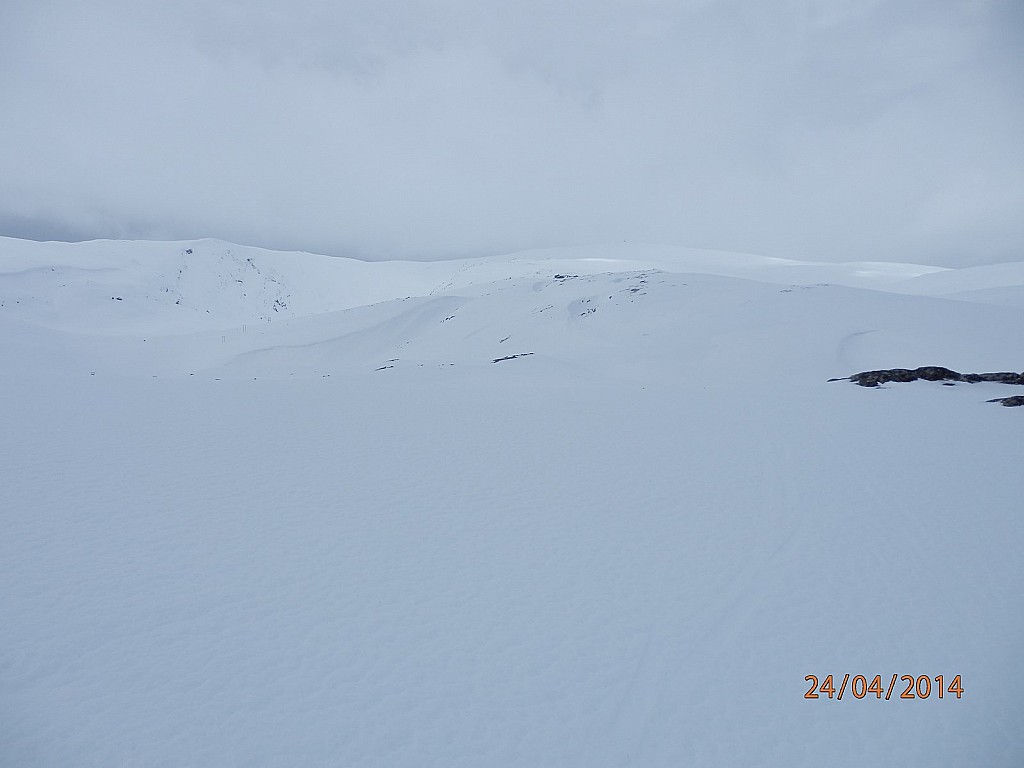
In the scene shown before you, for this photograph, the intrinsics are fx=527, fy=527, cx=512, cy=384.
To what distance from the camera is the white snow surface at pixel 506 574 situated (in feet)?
13.3

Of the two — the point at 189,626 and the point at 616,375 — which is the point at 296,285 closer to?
the point at 616,375

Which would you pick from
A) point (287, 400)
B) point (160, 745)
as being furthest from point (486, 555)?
point (287, 400)

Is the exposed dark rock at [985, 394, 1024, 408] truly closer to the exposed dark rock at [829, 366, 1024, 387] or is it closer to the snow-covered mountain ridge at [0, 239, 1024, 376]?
the exposed dark rock at [829, 366, 1024, 387]

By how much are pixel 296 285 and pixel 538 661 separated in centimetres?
6940

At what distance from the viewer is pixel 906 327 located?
2178 centimetres

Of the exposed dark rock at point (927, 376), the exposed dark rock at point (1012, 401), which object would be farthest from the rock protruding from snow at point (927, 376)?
the exposed dark rock at point (1012, 401)

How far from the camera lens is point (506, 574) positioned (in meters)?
6.05

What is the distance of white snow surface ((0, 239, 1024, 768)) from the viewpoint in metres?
4.06

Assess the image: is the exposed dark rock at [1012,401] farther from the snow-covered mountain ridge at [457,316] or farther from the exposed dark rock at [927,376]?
the snow-covered mountain ridge at [457,316]
